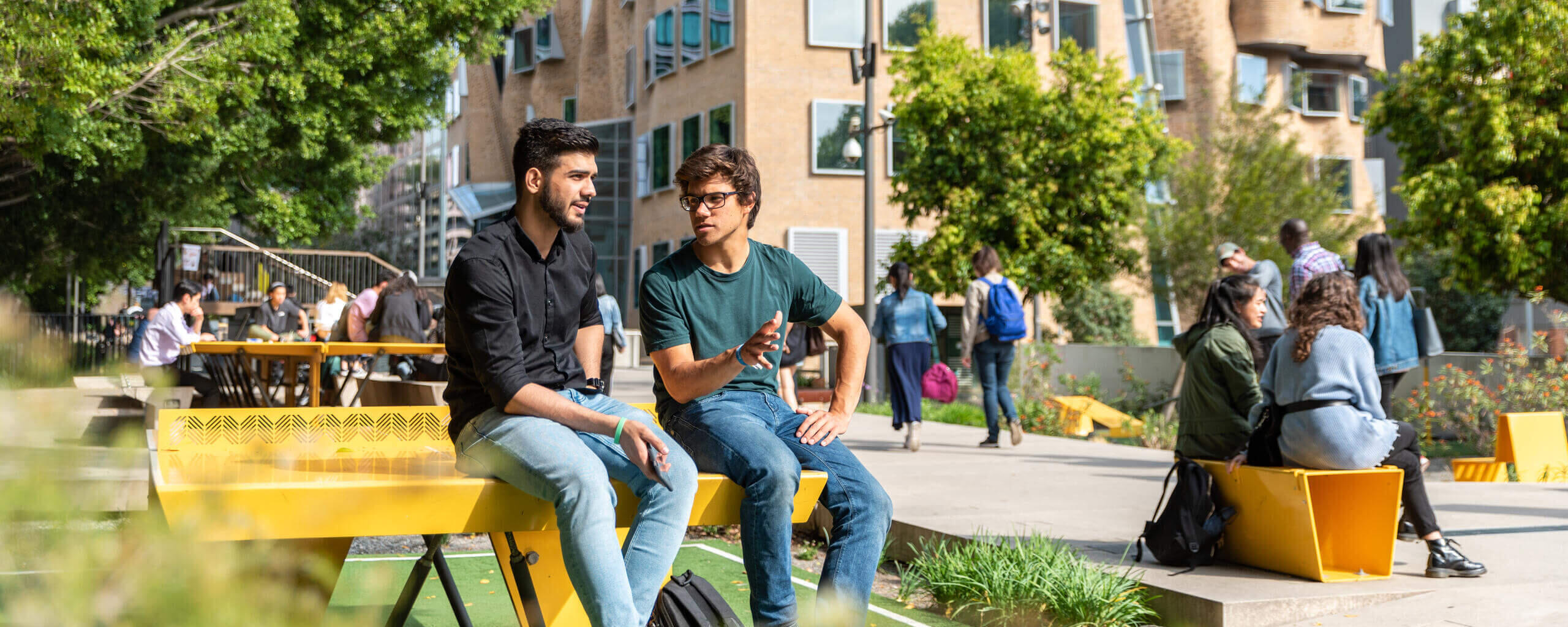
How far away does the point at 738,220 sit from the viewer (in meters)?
3.76

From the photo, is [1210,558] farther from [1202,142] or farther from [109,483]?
[1202,142]

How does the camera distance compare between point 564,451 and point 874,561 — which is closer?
point 564,451

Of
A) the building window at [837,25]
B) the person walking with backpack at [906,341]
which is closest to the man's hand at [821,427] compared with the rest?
the person walking with backpack at [906,341]

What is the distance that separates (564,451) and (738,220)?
3.27 feet

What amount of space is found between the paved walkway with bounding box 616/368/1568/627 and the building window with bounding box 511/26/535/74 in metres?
38.0

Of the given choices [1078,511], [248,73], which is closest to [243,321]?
[248,73]

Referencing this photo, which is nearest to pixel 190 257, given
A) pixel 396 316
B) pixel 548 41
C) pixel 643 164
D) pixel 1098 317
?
pixel 396 316

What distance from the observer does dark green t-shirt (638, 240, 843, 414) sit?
3.72 m

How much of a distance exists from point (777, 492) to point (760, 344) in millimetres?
445

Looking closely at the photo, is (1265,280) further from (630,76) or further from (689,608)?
(630,76)

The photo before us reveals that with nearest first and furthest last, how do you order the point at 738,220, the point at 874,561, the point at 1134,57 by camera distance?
the point at 874,561 < the point at 738,220 < the point at 1134,57

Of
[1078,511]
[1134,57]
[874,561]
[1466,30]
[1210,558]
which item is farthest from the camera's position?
[1134,57]

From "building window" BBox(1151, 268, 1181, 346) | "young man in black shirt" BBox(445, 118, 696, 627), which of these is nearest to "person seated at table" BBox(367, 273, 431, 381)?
"young man in black shirt" BBox(445, 118, 696, 627)

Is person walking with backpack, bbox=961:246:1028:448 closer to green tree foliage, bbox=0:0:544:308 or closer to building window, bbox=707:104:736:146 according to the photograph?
green tree foliage, bbox=0:0:544:308
